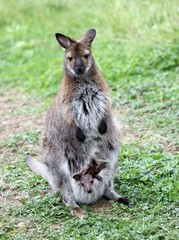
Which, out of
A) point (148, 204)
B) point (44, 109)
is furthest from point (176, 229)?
point (44, 109)

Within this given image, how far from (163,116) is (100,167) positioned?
2.10 m

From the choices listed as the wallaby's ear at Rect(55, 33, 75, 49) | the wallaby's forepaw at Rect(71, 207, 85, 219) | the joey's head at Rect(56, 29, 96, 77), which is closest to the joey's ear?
the wallaby's forepaw at Rect(71, 207, 85, 219)

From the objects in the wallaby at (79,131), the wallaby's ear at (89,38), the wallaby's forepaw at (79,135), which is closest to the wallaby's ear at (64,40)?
Result: the wallaby at (79,131)

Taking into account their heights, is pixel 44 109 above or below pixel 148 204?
above

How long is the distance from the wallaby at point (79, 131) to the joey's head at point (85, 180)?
0.20 feet

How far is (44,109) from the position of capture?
8.57 metres

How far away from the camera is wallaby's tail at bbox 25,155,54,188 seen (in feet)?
19.4

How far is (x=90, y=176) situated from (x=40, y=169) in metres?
0.70

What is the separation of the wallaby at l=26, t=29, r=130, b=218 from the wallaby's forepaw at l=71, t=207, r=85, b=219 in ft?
0.29

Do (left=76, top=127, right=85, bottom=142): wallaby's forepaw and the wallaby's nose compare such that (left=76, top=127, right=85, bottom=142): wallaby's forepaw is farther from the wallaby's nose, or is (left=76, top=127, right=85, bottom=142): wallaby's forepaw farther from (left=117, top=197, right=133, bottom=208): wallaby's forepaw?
(left=117, top=197, right=133, bottom=208): wallaby's forepaw

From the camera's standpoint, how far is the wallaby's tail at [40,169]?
19.4 ft

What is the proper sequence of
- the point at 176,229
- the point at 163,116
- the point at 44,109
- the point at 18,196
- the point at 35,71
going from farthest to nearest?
the point at 35,71 < the point at 44,109 < the point at 163,116 < the point at 18,196 < the point at 176,229

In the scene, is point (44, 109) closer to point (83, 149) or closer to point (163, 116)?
point (163, 116)

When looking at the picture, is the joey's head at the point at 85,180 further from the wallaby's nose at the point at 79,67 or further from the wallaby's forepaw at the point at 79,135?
the wallaby's nose at the point at 79,67
